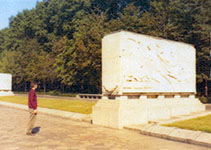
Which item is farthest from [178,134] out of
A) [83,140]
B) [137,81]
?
[137,81]

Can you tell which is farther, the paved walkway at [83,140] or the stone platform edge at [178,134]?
the stone platform edge at [178,134]

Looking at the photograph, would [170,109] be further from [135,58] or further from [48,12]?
[48,12]

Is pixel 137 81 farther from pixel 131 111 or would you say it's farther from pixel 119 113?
pixel 119 113

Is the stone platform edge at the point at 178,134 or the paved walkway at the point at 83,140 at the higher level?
the stone platform edge at the point at 178,134

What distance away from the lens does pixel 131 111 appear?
10.7m

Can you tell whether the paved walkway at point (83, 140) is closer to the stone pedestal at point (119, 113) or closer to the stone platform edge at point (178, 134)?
the stone platform edge at point (178, 134)

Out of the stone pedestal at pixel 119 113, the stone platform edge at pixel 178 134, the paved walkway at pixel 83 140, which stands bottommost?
the paved walkway at pixel 83 140

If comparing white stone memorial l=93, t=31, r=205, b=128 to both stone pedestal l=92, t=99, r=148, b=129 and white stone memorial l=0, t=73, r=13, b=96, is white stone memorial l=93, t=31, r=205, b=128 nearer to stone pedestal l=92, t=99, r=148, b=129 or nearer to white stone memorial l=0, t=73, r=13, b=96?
stone pedestal l=92, t=99, r=148, b=129

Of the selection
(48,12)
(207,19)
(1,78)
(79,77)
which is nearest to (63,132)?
(207,19)

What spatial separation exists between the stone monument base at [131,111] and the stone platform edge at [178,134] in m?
0.87

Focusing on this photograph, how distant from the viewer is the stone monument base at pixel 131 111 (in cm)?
1053

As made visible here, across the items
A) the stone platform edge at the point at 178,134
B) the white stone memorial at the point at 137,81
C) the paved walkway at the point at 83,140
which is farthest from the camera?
the white stone memorial at the point at 137,81

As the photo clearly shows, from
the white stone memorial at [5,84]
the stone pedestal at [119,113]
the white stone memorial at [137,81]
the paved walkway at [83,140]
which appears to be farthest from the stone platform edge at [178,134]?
the white stone memorial at [5,84]

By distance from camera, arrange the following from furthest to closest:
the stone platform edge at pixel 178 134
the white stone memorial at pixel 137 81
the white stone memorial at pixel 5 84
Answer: the white stone memorial at pixel 5 84, the white stone memorial at pixel 137 81, the stone platform edge at pixel 178 134
